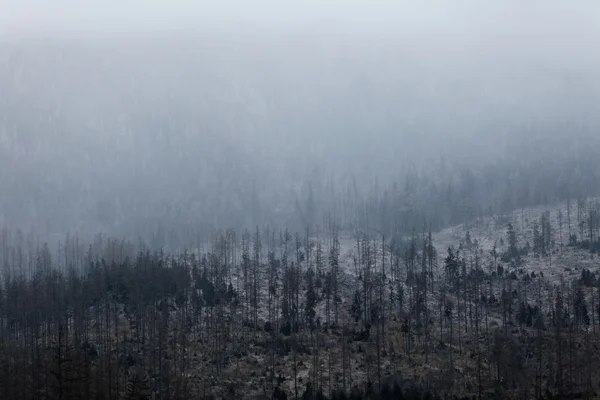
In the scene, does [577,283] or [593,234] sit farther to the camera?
[593,234]

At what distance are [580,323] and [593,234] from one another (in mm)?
55408

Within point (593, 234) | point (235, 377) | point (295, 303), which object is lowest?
point (235, 377)

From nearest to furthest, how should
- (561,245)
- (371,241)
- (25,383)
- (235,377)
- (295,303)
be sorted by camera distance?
1. (25,383)
2. (235,377)
3. (295,303)
4. (561,245)
5. (371,241)

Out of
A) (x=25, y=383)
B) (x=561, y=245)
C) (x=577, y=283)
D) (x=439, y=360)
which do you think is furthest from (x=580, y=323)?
(x=25, y=383)

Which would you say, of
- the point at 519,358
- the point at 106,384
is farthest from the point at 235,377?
the point at 519,358

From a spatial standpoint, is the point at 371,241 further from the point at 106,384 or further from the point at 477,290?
the point at 106,384

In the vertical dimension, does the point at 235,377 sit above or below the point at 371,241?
below

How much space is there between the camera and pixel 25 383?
266ft

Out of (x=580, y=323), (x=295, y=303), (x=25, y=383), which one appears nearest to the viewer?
(x=25, y=383)

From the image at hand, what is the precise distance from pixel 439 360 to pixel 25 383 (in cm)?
6054

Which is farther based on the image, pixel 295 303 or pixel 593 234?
pixel 593 234

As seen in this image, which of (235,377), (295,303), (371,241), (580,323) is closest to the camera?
(235,377)

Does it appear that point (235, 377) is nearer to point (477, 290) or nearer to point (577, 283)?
point (477, 290)

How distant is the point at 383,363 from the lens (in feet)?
353
